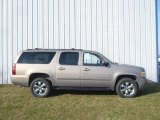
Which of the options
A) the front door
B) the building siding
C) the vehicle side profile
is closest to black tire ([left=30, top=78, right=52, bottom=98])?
the vehicle side profile

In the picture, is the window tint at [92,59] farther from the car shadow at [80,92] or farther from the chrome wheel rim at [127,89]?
the car shadow at [80,92]

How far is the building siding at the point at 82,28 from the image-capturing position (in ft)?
56.2

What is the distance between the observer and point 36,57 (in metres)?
13.5

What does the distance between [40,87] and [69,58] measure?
1611 millimetres

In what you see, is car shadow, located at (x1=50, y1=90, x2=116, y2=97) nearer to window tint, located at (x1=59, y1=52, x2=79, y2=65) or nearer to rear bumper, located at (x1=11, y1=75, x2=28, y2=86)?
rear bumper, located at (x1=11, y1=75, x2=28, y2=86)

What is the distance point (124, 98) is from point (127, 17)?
5.90 m

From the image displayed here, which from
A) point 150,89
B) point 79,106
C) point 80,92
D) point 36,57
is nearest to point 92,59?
point 80,92

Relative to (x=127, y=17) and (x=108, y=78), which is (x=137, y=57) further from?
(x=108, y=78)

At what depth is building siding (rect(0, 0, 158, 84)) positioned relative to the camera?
17141 mm

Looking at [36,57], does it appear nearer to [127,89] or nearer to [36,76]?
[36,76]

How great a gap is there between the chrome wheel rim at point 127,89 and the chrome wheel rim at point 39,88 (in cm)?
300

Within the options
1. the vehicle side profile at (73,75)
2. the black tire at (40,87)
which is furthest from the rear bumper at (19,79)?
the black tire at (40,87)

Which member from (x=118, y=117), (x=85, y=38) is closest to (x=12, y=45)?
(x=85, y=38)

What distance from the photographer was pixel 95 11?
17.4 meters
